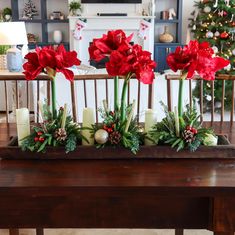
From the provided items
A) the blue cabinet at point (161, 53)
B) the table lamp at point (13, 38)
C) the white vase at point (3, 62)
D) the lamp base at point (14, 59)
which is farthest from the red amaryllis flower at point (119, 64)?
the blue cabinet at point (161, 53)

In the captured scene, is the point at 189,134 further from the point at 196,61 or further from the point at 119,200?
the point at 119,200

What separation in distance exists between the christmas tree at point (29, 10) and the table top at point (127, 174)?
6380 mm

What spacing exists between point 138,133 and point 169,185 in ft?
1.16

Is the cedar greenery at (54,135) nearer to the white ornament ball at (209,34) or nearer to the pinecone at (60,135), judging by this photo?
the pinecone at (60,135)

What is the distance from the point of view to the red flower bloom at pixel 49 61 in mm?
1426

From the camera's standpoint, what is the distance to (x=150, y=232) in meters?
2.46

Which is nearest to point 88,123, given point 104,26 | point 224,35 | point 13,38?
point 13,38

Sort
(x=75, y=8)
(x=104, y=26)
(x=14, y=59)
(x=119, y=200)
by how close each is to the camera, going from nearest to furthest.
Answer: (x=119, y=200)
(x=14, y=59)
(x=75, y=8)
(x=104, y=26)

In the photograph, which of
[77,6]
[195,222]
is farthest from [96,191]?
[77,6]

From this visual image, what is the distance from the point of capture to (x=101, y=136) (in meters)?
1.49

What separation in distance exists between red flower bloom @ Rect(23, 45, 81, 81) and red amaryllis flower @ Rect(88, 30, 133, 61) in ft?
0.28

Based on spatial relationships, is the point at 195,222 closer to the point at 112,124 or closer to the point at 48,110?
the point at 112,124

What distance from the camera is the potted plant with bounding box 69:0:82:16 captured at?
710 centimetres

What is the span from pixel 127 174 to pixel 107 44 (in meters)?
0.48
